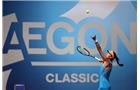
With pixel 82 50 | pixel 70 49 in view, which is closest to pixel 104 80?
pixel 82 50

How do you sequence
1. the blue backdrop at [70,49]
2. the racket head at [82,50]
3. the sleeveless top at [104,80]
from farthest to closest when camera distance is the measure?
the blue backdrop at [70,49] → the racket head at [82,50] → the sleeveless top at [104,80]

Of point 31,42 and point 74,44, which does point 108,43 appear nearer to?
point 74,44

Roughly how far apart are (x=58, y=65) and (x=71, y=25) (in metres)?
0.53

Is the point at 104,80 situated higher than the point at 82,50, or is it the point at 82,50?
the point at 82,50

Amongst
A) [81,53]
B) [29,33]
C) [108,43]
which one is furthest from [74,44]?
[29,33]

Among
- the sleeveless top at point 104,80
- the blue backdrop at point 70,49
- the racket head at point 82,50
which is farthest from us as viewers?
the blue backdrop at point 70,49

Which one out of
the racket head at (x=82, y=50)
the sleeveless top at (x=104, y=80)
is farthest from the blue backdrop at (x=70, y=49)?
the sleeveless top at (x=104, y=80)

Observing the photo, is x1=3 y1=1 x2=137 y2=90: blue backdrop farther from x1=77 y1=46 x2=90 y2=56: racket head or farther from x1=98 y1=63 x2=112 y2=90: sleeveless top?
x1=98 y1=63 x2=112 y2=90: sleeveless top

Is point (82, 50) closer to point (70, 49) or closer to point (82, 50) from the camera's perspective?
point (82, 50)

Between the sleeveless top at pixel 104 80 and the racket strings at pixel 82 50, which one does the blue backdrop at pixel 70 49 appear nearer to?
the racket strings at pixel 82 50

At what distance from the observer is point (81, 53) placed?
7.91 feet

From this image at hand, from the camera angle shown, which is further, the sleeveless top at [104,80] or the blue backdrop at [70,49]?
the blue backdrop at [70,49]

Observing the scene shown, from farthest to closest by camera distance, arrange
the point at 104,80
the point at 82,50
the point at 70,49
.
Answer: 1. the point at 70,49
2. the point at 82,50
3. the point at 104,80

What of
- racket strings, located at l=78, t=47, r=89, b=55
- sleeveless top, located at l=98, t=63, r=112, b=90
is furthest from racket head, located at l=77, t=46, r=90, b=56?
sleeveless top, located at l=98, t=63, r=112, b=90
